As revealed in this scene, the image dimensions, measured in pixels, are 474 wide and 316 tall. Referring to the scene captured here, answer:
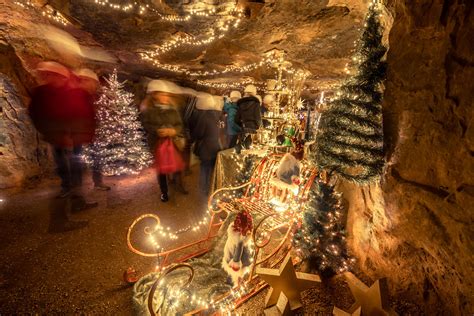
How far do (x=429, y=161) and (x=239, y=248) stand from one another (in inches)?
72.9

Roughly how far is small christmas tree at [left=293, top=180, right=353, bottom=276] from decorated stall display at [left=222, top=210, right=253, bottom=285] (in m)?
0.74

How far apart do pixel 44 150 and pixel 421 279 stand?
8189mm

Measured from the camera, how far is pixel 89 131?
16.8 ft

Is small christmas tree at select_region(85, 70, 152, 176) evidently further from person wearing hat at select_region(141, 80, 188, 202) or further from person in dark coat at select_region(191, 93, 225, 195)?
person in dark coat at select_region(191, 93, 225, 195)

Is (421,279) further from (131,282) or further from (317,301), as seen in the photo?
(131,282)

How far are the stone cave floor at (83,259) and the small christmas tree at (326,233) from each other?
0.63 ft

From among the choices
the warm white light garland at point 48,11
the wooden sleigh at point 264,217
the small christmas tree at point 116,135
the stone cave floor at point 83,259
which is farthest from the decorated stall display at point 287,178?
the small christmas tree at point 116,135

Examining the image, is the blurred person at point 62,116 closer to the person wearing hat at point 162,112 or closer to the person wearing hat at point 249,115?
the person wearing hat at point 162,112

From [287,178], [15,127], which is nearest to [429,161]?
[287,178]

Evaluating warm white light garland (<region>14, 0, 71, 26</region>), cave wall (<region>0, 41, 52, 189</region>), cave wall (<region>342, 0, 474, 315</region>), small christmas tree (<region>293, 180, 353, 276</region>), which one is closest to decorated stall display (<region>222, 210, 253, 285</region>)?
small christmas tree (<region>293, 180, 353, 276</region>)

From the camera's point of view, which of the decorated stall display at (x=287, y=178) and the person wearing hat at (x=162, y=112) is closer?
the decorated stall display at (x=287, y=178)

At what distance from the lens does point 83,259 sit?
3.12 metres

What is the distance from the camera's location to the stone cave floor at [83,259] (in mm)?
2311

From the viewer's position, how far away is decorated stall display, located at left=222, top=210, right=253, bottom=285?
2.27 metres
